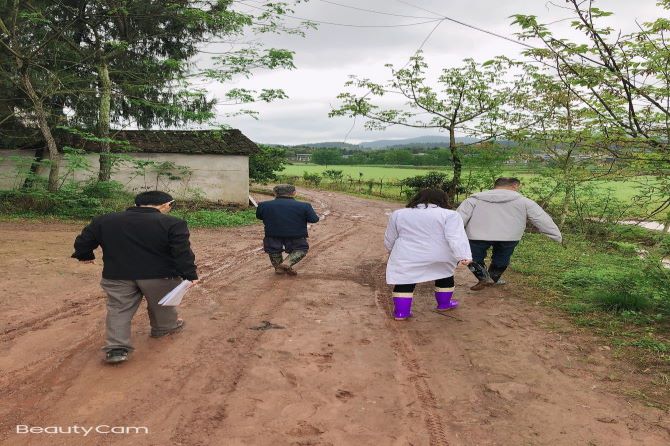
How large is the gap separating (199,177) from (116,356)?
50.9ft

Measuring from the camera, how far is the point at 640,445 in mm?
3146

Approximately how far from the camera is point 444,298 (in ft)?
20.1

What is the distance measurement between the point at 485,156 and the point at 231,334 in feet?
45.6

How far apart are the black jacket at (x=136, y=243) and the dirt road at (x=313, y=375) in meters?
0.80

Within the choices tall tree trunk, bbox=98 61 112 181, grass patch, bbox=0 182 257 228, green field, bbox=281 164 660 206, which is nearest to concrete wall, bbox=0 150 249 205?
tall tree trunk, bbox=98 61 112 181

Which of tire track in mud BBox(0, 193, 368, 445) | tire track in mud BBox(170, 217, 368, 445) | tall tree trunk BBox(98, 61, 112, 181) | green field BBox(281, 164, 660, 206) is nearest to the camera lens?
tire track in mud BBox(170, 217, 368, 445)

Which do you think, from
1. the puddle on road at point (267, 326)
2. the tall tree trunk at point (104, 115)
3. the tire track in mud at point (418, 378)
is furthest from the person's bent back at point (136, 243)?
the tall tree trunk at point (104, 115)

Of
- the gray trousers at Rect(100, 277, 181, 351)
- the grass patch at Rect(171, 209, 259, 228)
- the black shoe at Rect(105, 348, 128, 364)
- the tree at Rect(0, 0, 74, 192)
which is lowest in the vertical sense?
the grass patch at Rect(171, 209, 259, 228)

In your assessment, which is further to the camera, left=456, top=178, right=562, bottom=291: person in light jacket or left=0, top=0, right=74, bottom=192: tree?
left=0, top=0, right=74, bottom=192: tree

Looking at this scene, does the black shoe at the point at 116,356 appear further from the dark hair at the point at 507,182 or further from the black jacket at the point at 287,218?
the dark hair at the point at 507,182

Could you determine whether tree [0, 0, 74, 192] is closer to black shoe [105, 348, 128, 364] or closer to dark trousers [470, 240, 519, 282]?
black shoe [105, 348, 128, 364]

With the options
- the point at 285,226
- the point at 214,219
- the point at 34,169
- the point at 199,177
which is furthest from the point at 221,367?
the point at 34,169

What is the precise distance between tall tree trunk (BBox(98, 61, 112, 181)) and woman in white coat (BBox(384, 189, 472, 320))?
13.8 m

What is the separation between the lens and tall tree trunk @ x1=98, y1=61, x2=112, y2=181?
16.5 meters
